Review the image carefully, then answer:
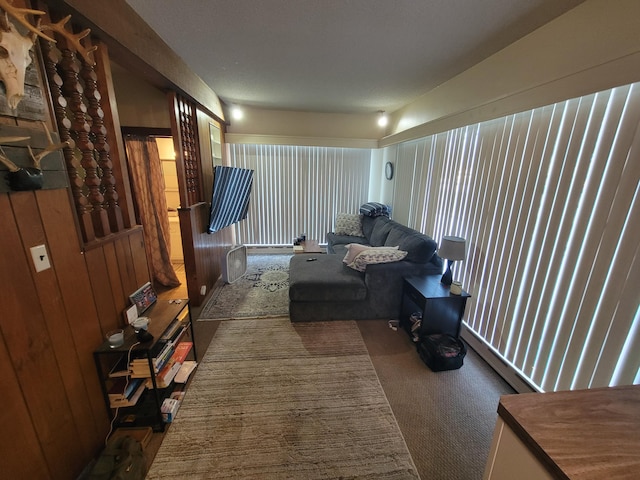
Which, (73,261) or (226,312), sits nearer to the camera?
(73,261)

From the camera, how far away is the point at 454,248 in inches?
85.9

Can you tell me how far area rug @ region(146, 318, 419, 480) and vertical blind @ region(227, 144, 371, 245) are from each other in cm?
268

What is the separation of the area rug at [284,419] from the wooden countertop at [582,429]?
94 cm

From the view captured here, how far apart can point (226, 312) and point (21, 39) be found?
2.41 meters

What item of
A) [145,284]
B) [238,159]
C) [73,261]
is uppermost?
[238,159]

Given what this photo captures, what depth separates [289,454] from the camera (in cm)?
137

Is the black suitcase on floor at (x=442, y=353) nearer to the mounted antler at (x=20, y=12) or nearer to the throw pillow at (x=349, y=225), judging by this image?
the throw pillow at (x=349, y=225)

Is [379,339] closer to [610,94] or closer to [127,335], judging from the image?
[127,335]


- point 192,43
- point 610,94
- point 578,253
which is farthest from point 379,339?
point 192,43

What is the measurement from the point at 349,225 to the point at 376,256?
6.07ft

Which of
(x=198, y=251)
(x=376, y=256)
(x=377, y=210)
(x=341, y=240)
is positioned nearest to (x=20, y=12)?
(x=198, y=251)

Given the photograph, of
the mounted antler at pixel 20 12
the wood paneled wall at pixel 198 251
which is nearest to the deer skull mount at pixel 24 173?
the mounted antler at pixel 20 12

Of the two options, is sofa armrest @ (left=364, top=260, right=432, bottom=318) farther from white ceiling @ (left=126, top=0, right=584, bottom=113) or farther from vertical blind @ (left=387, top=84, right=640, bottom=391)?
white ceiling @ (left=126, top=0, right=584, bottom=113)

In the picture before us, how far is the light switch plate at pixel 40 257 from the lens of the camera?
41.0 inches
